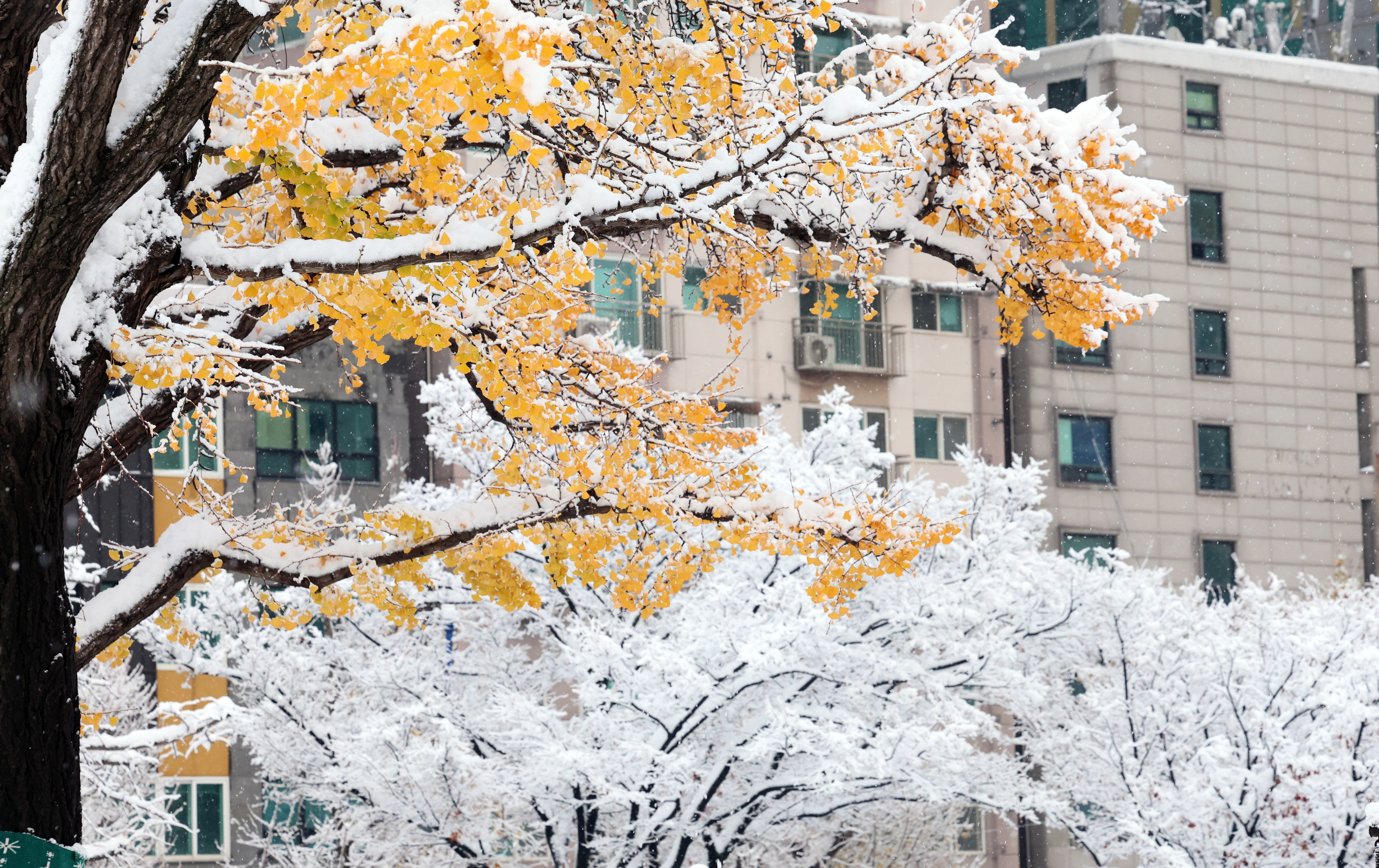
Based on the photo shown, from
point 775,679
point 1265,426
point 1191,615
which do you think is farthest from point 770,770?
point 1265,426

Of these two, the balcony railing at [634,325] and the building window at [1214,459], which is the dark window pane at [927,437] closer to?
the balcony railing at [634,325]

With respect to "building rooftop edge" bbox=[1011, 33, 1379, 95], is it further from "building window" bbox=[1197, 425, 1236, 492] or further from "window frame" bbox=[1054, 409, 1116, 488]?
"building window" bbox=[1197, 425, 1236, 492]

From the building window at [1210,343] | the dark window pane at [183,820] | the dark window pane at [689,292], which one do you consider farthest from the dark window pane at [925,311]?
the dark window pane at [183,820]

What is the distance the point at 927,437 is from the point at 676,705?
21907mm

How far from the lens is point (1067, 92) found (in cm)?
4441

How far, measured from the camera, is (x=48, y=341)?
7.37 metres

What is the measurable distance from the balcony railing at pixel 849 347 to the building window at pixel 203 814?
15555mm

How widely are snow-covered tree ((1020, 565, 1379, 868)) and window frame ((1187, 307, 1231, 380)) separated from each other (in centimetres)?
1781

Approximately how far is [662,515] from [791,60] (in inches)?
112

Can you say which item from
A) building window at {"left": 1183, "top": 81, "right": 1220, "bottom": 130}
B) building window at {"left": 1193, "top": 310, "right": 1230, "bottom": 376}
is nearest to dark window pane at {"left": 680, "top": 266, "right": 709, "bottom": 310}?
building window at {"left": 1193, "top": 310, "right": 1230, "bottom": 376}

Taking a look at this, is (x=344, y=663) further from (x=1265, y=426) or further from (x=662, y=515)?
(x=1265, y=426)

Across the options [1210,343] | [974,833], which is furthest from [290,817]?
[1210,343]

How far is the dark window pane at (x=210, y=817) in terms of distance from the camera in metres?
32.3

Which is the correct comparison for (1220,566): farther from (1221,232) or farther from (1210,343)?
(1221,232)
